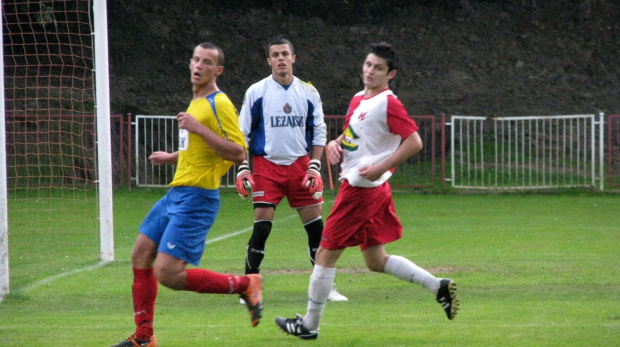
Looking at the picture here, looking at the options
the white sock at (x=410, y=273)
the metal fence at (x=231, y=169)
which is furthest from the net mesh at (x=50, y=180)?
the white sock at (x=410, y=273)

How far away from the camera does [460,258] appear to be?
10.2 meters

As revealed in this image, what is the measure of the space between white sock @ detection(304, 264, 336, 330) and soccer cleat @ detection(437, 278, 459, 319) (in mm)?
739

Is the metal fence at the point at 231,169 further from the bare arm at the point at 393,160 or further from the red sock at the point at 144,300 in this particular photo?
the bare arm at the point at 393,160

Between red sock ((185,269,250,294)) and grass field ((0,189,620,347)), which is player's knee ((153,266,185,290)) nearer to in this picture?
red sock ((185,269,250,294))

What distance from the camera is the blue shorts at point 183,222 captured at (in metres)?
5.54

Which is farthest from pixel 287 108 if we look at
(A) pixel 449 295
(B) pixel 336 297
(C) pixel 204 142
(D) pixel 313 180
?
(A) pixel 449 295

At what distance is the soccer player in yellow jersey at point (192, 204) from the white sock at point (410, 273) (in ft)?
3.19

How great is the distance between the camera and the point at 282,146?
25.3ft

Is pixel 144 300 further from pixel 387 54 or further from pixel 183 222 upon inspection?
pixel 387 54

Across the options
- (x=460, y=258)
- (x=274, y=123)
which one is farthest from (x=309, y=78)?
(x=274, y=123)

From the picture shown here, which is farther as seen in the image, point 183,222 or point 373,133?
point 373,133

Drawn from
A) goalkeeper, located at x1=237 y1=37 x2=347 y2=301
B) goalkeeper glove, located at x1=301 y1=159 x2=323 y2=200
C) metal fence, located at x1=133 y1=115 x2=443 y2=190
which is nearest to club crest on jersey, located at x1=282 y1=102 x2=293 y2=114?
goalkeeper, located at x1=237 y1=37 x2=347 y2=301

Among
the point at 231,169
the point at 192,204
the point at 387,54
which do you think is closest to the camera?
the point at 192,204

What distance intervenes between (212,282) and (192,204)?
1.84ft
